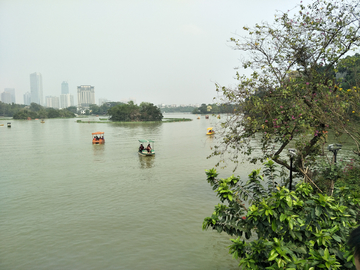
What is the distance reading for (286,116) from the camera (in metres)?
8.84

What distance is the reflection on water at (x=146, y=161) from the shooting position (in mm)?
21441

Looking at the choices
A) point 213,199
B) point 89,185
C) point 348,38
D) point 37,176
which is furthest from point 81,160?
point 348,38

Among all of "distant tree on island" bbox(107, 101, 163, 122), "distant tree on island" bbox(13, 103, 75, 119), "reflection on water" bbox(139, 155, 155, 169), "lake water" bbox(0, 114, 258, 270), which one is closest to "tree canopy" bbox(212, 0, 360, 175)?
"lake water" bbox(0, 114, 258, 270)

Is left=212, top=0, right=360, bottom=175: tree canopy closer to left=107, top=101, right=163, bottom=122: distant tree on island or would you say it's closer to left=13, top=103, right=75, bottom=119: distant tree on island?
left=107, top=101, right=163, bottom=122: distant tree on island

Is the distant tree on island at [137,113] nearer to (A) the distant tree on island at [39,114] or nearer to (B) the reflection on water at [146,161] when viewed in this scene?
(A) the distant tree on island at [39,114]

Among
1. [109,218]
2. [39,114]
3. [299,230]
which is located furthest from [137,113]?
[299,230]

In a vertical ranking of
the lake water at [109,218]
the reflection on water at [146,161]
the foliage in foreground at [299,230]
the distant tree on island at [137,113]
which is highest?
the distant tree on island at [137,113]

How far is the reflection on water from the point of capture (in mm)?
21441

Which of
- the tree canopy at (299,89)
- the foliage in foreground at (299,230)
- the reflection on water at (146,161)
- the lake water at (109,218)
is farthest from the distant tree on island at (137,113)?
the foliage in foreground at (299,230)

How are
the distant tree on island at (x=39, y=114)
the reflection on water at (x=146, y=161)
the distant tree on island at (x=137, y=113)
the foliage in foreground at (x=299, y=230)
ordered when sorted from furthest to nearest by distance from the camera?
1. the distant tree on island at (x=39, y=114)
2. the distant tree on island at (x=137, y=113)
3. the reflection on water at (x=146, y=161)
4. the foliage in foreground at (x=299, y=230)

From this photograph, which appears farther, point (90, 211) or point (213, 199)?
point (213, 199)

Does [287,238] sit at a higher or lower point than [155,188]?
higher

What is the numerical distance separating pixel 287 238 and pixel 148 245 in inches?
210

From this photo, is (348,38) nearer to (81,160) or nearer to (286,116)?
(286,116)
